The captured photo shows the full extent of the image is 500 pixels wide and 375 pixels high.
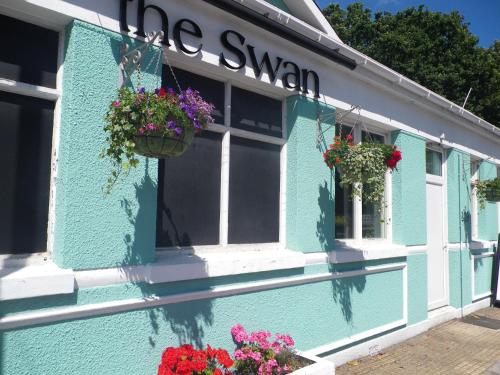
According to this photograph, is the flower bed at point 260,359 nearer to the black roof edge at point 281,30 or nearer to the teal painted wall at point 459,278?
the black roof edge at point 281,30

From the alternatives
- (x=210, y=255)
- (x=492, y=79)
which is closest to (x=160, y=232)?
(x=210, y=255)

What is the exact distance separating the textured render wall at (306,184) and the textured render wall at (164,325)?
0.40m

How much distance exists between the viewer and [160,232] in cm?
370

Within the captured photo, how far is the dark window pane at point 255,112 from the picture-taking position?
173 inches

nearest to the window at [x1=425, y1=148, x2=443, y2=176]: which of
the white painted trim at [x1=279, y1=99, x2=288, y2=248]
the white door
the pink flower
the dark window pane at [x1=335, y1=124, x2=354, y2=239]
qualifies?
the white door

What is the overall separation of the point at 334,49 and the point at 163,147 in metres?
3.38

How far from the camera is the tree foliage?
49.0ft

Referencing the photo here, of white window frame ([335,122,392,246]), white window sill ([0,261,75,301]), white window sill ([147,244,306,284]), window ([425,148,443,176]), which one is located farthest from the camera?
window ([425,148,443,176])

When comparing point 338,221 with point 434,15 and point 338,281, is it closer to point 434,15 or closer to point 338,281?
point 338,281

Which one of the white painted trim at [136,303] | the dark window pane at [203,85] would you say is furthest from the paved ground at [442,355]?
the dark window pane at [203,85]

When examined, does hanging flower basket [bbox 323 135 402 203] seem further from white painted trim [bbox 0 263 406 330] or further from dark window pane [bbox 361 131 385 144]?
dark window pane [bbox 361 131 385 144]

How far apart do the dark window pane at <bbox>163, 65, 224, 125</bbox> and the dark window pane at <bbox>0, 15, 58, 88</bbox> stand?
1035mm

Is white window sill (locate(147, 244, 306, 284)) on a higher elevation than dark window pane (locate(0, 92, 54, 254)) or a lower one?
lower

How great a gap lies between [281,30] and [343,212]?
2.72 metres
